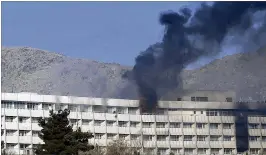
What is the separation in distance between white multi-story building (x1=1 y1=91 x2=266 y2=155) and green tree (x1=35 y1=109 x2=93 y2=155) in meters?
55.5

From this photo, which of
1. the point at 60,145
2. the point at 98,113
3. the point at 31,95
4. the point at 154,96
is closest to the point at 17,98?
the point at 31,95

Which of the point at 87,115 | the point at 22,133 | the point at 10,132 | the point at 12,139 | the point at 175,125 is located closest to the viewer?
the point at 12,139

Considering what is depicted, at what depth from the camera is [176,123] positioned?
13675cm

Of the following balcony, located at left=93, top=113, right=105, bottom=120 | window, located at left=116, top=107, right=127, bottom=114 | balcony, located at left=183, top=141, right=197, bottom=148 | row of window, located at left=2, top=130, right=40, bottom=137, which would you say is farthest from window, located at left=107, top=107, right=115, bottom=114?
row of window, located at left=2, top=130, right=40, bottom=137

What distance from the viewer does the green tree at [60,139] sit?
2763 inches

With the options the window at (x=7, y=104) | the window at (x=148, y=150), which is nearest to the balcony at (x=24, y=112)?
the window at (x=7, y=104)

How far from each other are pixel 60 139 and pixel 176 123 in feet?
219

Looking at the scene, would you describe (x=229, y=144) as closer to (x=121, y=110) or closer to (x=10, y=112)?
(x=121, y=110)

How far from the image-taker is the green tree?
70188 mm

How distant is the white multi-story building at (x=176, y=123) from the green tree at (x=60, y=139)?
55496mm

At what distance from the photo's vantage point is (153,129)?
135 metres

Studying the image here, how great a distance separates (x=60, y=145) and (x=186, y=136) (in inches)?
2722

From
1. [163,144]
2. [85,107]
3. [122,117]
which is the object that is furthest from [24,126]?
[163,144]

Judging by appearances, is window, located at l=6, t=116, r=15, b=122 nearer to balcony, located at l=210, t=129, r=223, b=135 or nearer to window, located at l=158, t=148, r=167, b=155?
window, located at l=158, t=148, r=167, b=155
